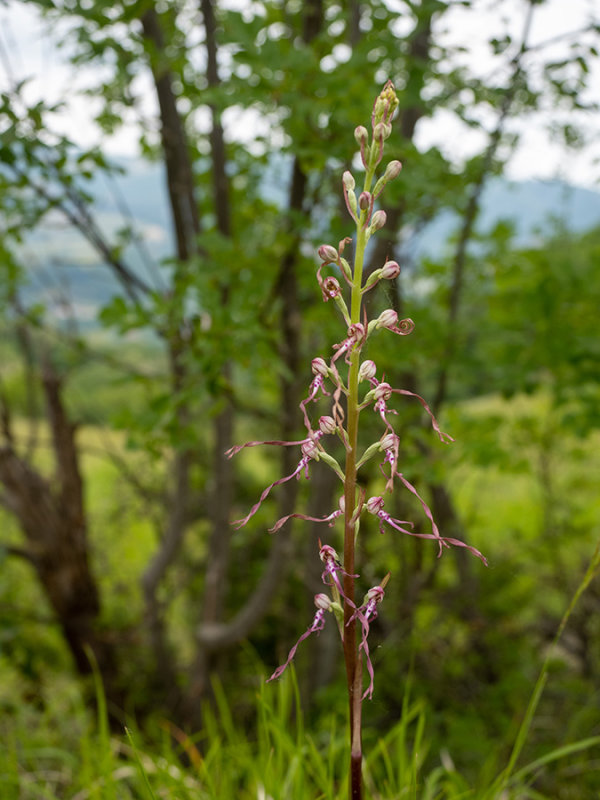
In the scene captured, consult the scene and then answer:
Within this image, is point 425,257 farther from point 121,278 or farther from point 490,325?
point 121,278

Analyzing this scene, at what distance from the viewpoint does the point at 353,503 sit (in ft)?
3.19

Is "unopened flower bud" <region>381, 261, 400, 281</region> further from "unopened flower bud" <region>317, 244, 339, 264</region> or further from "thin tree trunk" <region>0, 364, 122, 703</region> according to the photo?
"thin tree trunk" <region>0, 364, 122, 703</region>

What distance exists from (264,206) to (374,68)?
6.24 feet

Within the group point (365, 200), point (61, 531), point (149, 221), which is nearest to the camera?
point (365, 200)

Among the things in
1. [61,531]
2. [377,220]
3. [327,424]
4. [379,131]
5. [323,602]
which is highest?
[379,131]

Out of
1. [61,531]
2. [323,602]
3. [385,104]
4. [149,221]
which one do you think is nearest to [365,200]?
[385,104]

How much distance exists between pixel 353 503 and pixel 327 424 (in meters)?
0.13

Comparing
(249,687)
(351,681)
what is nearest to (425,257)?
(249,687)

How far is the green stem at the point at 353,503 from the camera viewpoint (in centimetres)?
94

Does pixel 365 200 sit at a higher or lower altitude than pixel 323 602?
higher

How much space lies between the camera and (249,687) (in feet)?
17.6

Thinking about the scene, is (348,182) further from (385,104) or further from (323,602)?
(323,602)

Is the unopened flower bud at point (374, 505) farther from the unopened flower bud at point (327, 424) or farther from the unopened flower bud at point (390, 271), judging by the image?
the unopened flower bud at point (390, 271)

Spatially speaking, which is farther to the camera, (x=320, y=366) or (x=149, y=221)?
(x=149, y=221)
